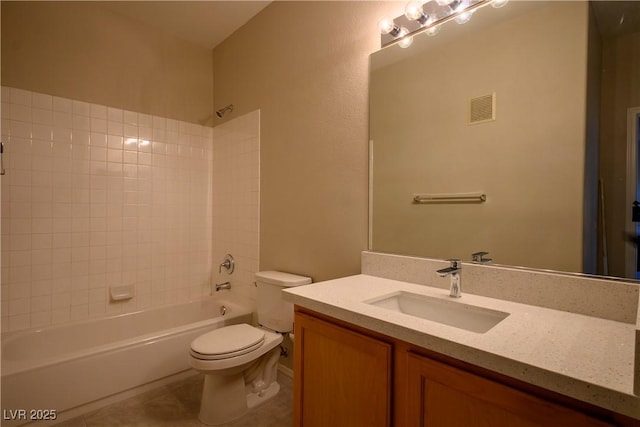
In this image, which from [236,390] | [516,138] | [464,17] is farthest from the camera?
[236,390]

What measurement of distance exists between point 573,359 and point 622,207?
62cm

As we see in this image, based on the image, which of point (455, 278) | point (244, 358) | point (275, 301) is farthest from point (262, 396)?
point (455, 278)

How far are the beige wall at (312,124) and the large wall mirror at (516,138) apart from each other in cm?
14

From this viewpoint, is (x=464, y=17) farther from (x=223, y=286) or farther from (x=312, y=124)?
(x=223, y=286)

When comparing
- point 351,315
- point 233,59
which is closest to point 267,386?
point 351,315

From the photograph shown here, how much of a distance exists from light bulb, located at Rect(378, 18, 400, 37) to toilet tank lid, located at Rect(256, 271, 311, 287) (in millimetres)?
1446

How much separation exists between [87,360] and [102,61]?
2106 millimetres

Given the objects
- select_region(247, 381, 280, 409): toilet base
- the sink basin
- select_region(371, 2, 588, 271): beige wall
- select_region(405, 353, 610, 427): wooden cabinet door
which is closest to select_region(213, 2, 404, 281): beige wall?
select_region(371, 2, 588, 271): beige wall

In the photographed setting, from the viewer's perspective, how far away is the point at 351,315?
1034 millimetres

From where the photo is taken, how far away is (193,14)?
2406 millimetres

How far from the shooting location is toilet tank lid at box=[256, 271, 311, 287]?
1907 mm

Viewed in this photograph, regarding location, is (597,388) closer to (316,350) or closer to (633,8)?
(316,350)

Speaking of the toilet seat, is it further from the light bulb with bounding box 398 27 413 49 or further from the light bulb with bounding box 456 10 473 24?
the light bulb with bounding box 456 10 473 24

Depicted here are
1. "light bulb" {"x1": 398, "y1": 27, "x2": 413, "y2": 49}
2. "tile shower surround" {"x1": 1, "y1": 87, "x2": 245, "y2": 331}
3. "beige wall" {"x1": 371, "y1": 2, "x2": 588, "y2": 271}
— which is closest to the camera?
"beige wall" {"x1": 371, "y1": 2, "x2": 588, "y2": 271}
